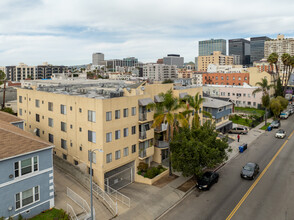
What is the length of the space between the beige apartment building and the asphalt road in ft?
27.0

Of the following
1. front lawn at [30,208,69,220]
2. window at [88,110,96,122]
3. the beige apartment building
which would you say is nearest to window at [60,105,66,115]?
the beige apartment building

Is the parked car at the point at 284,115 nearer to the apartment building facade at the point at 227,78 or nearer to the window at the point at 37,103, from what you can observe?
the apartment building facade at the point at 227,78

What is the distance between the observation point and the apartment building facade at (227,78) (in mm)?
93150

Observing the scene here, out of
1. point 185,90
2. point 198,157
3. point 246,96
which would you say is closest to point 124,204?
point 198,157

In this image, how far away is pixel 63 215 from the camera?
19.3m

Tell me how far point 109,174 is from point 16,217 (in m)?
10.3

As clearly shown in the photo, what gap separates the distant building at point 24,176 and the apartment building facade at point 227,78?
88.1 m

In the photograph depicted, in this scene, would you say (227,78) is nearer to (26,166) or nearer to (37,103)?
(37,103)

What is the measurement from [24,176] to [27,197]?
76.1 inches

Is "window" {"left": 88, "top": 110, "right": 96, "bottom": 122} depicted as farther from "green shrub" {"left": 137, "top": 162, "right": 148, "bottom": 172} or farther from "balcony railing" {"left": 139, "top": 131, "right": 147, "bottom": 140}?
"green shrub" {"left": 137, "top": 162, "right": 148, "bottom": 172}

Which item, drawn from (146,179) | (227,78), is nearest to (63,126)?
(146,179)

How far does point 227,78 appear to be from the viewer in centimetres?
9850

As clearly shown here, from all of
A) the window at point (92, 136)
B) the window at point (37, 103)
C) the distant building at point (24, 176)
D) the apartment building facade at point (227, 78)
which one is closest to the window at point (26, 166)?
the distant building at point (24, 176)

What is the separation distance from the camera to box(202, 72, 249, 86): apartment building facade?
93.2 m
